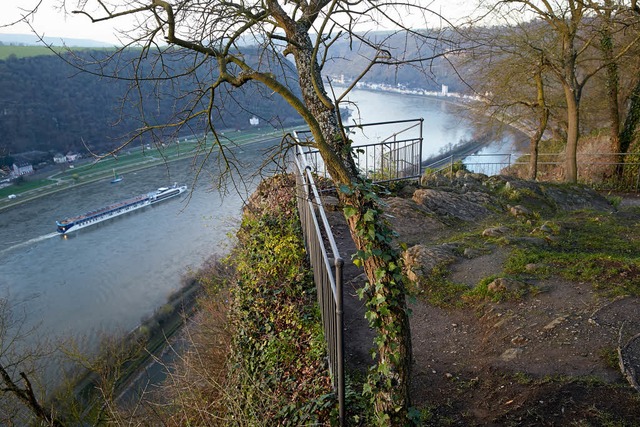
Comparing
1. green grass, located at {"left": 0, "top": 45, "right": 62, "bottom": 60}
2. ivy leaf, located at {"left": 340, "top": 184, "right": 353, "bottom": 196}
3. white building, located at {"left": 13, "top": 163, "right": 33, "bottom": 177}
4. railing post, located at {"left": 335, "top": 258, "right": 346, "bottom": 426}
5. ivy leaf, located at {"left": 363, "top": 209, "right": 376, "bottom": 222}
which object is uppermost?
green grass, located at {"left": 0, "top": 45, "right": 62, "bottom": 60}

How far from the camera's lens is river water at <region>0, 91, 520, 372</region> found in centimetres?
3081

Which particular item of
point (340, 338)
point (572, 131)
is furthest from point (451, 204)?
point (340, 338)

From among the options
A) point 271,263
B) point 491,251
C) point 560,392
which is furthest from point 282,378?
point 491,251

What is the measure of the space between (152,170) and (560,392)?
224ft

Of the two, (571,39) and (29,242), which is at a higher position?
(571,39)

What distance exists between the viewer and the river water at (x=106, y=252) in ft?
101

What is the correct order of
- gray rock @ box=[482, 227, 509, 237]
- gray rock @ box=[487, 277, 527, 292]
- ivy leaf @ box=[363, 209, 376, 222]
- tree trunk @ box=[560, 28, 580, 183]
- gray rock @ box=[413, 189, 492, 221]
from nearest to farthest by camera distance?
ivy leaf @ box=[363, 209, 376, 222], gray rock @ box=[487, 277, 527, 292], gray rock @ box=[482, 227, 509, 237], gray rock @ box=[413, 189, 492, 221], tree trunk @ box=[560, 28, 580, 183]

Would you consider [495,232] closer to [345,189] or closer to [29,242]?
[345,189]

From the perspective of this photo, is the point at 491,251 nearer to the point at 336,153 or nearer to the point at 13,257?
the point at 336,153

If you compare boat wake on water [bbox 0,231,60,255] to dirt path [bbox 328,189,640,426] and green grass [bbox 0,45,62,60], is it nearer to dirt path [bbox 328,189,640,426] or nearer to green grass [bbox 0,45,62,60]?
green grass [bbox 0,45,62,60]

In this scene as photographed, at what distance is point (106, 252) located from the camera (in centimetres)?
4162

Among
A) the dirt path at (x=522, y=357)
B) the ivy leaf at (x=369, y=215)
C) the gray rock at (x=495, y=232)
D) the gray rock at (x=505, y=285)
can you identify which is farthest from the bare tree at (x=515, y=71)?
the ivy leaf at (x=369, y=215)

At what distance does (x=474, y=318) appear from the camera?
5617mm

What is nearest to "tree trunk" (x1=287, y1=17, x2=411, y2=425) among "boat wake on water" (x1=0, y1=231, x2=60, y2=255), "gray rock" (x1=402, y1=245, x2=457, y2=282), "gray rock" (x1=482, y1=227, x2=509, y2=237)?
"gray rock" (x1=402, y1=245, x2=457, y2=282)
